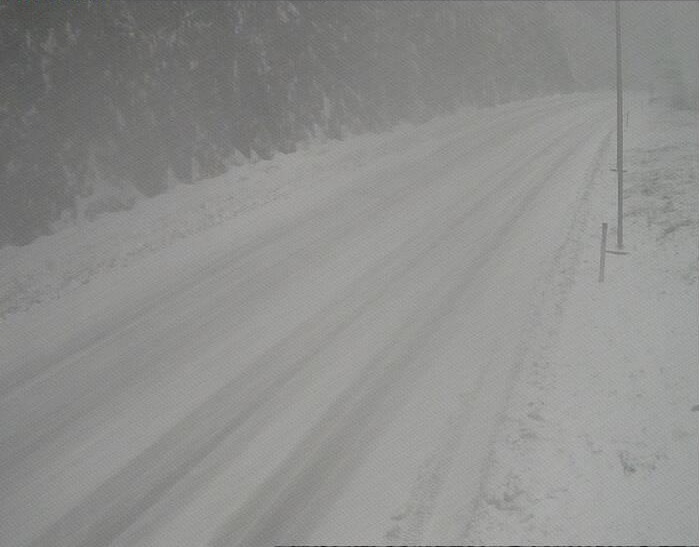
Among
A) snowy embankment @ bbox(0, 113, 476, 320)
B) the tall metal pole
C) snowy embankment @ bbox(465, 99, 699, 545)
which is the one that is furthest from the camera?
the tall metal pole

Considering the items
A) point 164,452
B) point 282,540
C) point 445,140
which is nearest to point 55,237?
point 164,452

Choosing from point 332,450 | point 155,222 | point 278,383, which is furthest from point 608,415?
point 155,222

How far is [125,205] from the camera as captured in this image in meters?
15.7

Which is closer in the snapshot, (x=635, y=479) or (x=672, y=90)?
(x=635, y=479)

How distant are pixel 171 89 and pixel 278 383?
13.2 metres

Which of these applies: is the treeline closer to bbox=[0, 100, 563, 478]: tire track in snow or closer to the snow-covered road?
the snow-covered road

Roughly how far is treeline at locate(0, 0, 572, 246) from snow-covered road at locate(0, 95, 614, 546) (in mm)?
4205

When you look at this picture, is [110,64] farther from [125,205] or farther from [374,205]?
[374,205]

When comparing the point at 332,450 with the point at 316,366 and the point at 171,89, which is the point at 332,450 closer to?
the point at 316,366

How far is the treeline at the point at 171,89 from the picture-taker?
14.1 m

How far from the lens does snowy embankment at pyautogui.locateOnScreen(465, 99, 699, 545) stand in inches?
238

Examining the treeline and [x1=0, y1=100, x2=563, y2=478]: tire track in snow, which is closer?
[x1=0, y1=100, x2=563, y2=478]: tire track in snow

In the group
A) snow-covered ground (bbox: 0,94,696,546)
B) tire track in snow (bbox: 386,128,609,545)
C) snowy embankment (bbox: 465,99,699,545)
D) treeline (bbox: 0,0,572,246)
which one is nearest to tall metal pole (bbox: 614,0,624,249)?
snowy embankment (bbox: 465,99,699,545)

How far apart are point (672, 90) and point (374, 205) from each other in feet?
156
